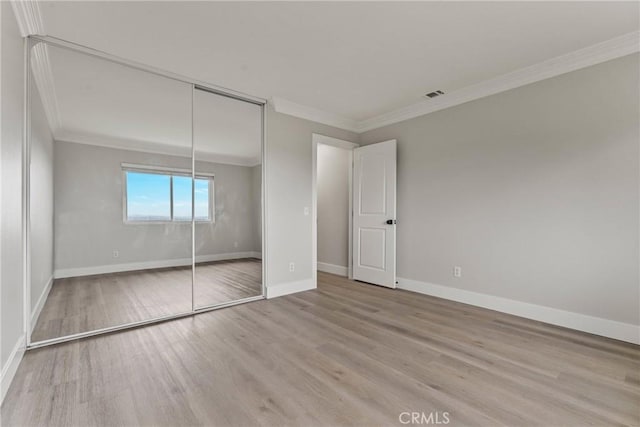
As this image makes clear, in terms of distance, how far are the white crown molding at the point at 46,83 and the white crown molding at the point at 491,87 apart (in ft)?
7.28

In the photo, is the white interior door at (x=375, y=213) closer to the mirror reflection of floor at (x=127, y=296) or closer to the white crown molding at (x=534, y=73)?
the white crown molding at (x=534, y=73)

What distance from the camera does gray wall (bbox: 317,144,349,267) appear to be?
517 cm

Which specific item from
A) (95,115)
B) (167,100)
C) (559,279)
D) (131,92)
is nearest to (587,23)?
(559,279)

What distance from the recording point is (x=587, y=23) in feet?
7.46

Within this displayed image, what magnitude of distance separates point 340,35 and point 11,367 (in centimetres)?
340

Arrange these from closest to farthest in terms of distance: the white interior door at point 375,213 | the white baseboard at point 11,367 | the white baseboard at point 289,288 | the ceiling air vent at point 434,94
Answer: the white baseboard at point 11,367 → the ceiling air vent at point 434,94 → the white baseboard at point 289,288 → the white interior door at point 375,213

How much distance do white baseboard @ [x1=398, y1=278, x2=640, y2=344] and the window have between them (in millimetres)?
3091

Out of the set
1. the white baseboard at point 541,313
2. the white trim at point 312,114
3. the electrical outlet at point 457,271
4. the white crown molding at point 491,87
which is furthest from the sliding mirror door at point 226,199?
the electrical outlet at point 457,271

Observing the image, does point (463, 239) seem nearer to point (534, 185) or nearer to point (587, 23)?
point (534, 185)

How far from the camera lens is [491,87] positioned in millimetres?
3285

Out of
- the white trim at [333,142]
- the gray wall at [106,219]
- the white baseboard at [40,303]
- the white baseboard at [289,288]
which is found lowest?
the white baseboard at [289,288]

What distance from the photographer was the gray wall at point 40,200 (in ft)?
7.99

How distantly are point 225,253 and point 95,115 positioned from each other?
2.10m

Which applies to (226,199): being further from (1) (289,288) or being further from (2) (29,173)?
(2) (29,173)
